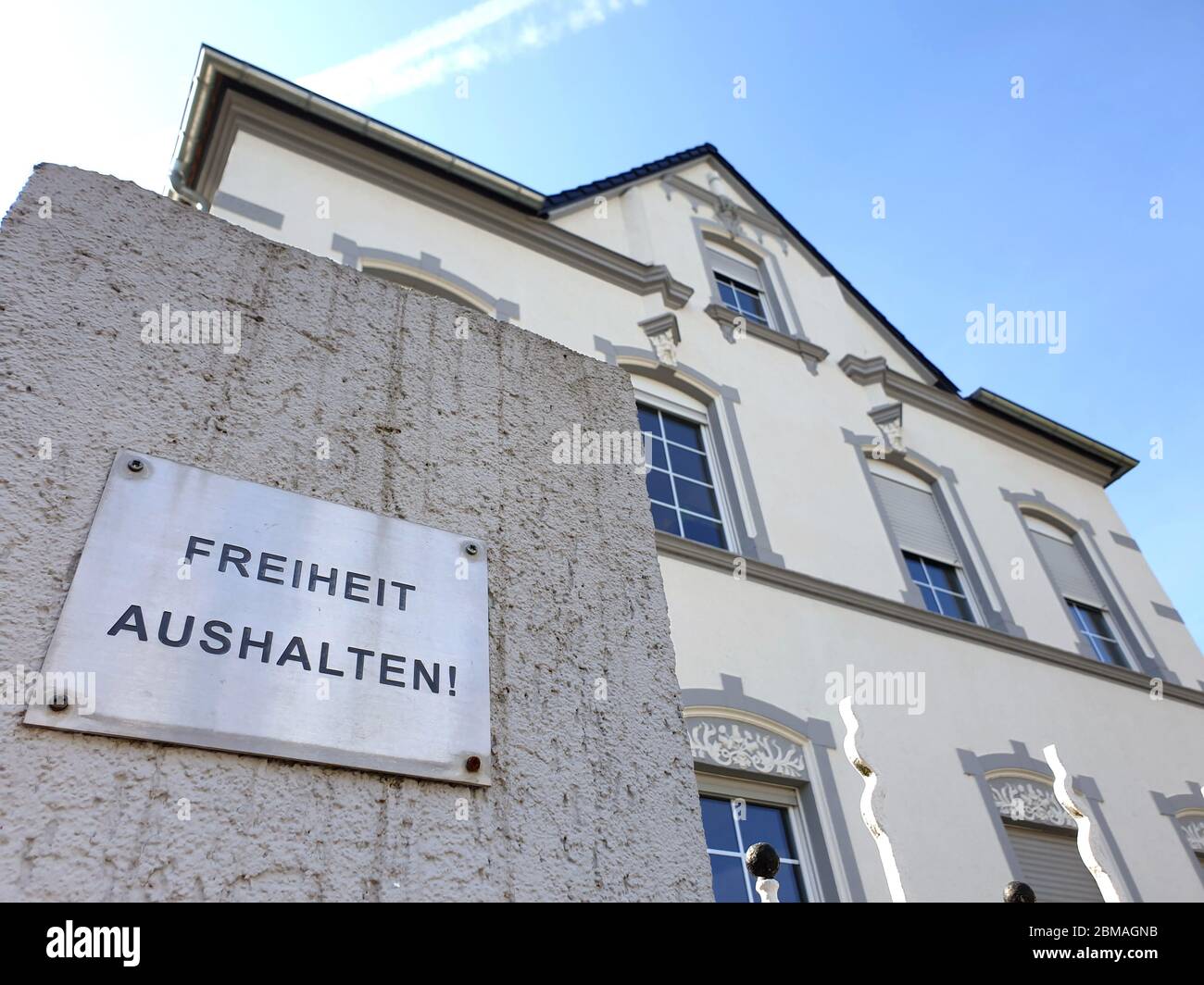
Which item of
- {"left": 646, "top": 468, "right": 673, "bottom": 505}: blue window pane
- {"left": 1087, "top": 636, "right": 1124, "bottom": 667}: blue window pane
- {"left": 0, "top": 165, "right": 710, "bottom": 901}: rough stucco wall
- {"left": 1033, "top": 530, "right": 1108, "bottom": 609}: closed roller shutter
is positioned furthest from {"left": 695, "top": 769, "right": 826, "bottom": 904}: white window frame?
{"left": 1033, "top": 530, "right": 1108, "bottom": 609}: closed roller shutter

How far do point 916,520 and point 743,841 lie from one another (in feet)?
16.3

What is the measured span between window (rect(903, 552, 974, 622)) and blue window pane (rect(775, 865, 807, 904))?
3.70 meters

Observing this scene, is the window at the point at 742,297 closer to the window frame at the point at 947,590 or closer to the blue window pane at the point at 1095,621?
the window frame at the point at 947,590

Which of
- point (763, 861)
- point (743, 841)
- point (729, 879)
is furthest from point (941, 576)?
point (763, 861)

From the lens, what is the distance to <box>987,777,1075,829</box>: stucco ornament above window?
7434 mm

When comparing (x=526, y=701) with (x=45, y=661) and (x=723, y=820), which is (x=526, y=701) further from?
(x=723, y=820)

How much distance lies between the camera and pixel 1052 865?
24.6 feet

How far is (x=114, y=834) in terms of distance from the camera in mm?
1178

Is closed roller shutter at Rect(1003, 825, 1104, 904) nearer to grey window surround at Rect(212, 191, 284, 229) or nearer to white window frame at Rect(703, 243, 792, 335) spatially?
white window frame at Rect(703, 243, 792, 335)

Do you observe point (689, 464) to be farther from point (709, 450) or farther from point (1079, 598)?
point (1079, 598)

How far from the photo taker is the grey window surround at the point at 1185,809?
27.3 ft

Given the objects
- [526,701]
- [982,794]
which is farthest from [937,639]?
[526,701]

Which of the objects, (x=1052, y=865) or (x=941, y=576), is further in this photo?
(x=941, y=576)
